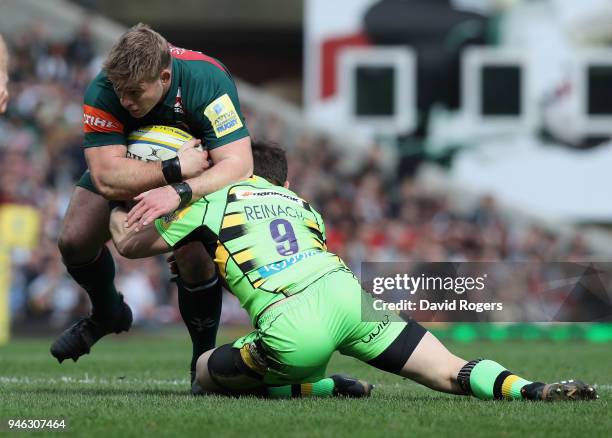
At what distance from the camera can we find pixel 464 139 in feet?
79.1

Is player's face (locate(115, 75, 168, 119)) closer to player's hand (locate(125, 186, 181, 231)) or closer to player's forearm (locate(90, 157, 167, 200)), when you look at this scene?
player's forearm (locate(90, 157, 167, 200))

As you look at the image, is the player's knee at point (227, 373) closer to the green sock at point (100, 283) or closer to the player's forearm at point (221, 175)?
the player's forearm at point (221, 175)

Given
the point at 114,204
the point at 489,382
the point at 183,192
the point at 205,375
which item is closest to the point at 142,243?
the point at 183,192

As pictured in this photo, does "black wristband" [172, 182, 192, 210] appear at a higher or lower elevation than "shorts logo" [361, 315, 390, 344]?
higher

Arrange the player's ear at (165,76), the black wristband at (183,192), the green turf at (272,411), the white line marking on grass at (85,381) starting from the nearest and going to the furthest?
1. the green turf at (272,411)
2. the black wristband at (183,192)
3. the player's ear at (165,76)
4. the white line marking on grass at (85,381)

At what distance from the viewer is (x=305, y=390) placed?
6.43 m

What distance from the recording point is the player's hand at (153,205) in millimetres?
6039

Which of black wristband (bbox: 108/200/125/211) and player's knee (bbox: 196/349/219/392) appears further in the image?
black wristband (bbox: 108/200/125/211)

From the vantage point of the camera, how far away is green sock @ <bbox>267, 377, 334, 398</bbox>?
6.33 m

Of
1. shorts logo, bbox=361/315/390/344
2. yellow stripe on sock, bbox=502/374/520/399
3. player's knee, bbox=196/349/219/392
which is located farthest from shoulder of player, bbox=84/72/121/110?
yellow stripe on sock, bbox=502/374/520/399

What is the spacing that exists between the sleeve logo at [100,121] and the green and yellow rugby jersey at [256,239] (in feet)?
2.58

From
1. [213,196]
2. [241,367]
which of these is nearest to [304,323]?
[241,367]

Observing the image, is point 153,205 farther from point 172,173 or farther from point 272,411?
point 272,411

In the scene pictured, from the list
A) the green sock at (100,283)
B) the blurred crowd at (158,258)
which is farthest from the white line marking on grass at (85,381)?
the blurred crowd at (158,258)
